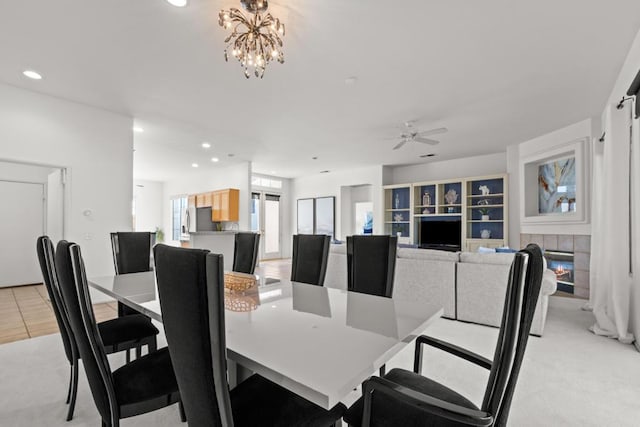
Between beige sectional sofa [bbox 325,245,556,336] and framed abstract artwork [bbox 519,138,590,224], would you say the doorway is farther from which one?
framed abstract artwork [bbox 519,138,590,224]

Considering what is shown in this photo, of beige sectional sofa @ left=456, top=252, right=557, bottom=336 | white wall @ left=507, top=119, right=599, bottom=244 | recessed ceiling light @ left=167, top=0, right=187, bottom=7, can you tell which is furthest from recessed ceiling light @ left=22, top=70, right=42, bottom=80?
white wall @ left=507, top=119, right=599, bottom=244

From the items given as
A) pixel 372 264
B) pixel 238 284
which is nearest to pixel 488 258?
pixel 372 264

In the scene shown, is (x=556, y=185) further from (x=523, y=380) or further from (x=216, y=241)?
(x=216, y=241)

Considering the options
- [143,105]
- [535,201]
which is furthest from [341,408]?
[535,201]

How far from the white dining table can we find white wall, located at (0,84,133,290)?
278 cm

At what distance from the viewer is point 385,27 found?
2469mm

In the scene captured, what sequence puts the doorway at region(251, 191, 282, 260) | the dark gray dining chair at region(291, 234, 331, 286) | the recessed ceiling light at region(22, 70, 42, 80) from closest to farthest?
the dark gray dining chair at region(291, 234, 331, 286) → the recessed ceiling light at region(22, 70, 42, 80) → the doorway at region(251, 191, 282, 260)

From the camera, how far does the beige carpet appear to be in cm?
182

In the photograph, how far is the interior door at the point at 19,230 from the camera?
5598 millimetres

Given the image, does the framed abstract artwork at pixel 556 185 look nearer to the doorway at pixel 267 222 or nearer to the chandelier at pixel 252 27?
the chandelier at pixel 252 27

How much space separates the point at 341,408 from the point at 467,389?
1447mm

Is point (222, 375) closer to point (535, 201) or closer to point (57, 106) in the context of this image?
point (57, 106)

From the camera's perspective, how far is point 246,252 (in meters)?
2.81

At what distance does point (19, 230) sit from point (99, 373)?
21.8ft
